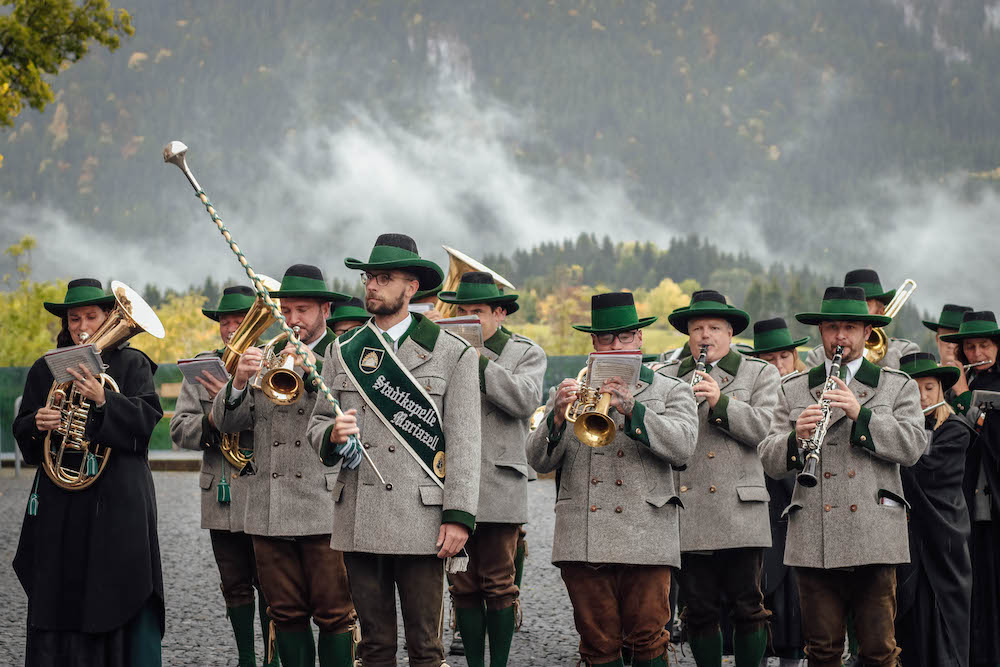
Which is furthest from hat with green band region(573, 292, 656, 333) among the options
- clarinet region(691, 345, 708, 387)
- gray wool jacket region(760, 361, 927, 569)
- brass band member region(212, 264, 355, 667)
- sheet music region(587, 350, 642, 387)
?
brass band member region(212, 264, 355, 667)

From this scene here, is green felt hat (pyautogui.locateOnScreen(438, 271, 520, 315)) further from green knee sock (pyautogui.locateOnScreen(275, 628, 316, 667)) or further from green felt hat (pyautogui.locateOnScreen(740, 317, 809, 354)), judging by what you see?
green knee sock (pyautogui.locateOnScreen(275, 628, 316, 667))

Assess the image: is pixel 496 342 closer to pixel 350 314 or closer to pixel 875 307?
pixel 350 314

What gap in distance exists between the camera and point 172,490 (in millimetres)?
19172

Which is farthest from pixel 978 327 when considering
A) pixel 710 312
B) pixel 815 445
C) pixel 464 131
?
pixel 464 131

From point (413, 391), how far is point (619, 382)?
3.35 feet

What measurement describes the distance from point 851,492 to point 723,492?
1029 millimetres

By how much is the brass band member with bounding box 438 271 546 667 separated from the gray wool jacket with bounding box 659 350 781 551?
1010 mm

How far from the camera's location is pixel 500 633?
7320 millimetres

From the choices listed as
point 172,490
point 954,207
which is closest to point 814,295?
point 954,207

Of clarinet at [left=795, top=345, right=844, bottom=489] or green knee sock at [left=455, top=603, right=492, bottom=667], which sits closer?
clarinet at [left=795, top=345, right=844, bottom=489]

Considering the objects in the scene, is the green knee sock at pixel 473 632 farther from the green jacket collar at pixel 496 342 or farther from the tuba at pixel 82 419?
the tuba at pixel 82 419

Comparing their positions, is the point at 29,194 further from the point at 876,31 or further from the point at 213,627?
the point at 213,627

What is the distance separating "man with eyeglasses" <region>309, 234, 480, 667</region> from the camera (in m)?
5.18

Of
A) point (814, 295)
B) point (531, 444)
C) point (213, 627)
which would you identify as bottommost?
point (213, 627)
